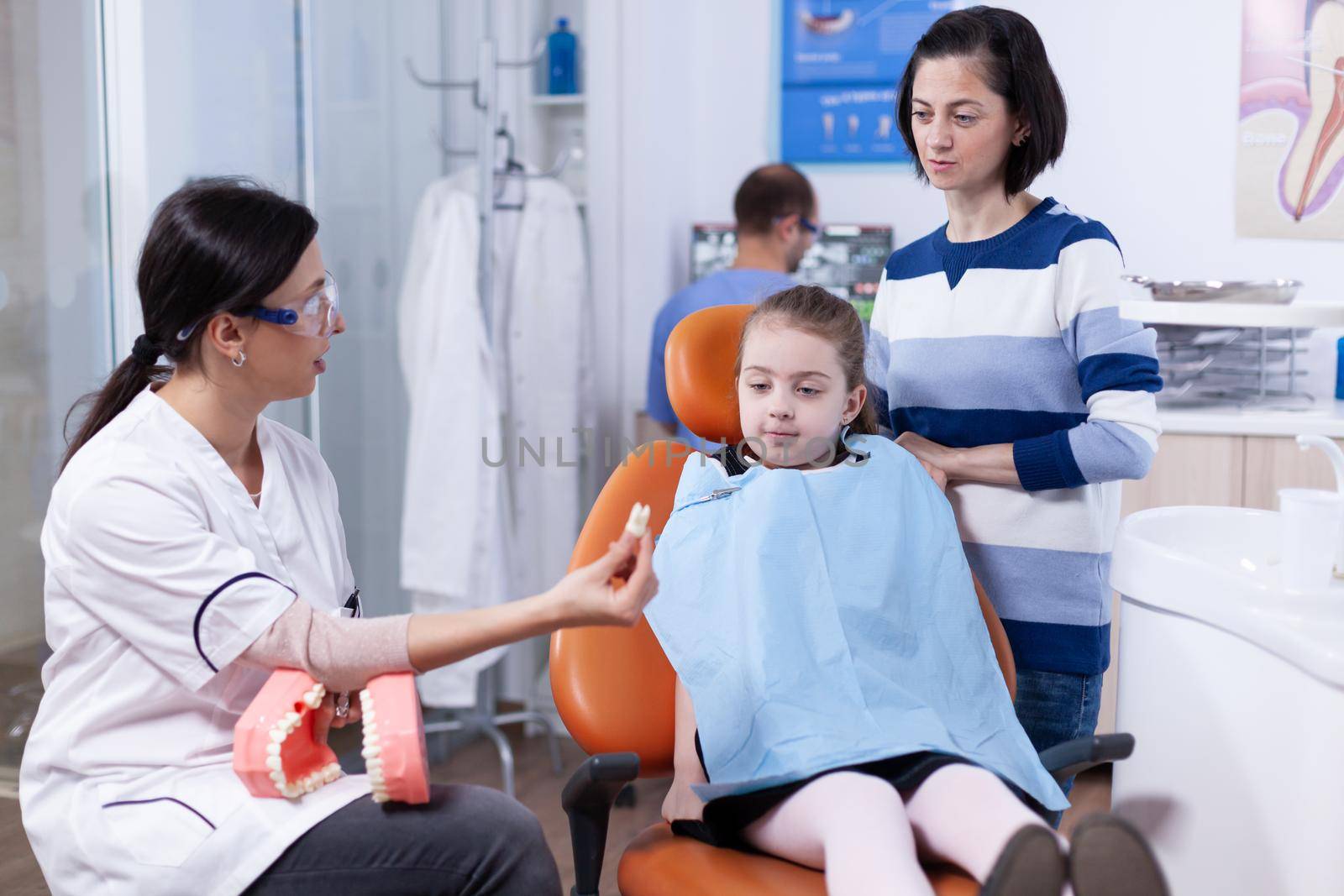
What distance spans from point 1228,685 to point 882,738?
14.6 inches

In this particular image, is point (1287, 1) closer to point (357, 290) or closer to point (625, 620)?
point (357, 290)

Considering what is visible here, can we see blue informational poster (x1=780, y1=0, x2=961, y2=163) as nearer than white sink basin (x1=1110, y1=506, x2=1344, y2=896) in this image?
No

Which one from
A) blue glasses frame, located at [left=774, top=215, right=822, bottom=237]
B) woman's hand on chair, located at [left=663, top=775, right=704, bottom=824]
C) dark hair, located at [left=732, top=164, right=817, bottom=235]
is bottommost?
woman's hand on chair, located at [left=663, top=775, right=704, bottom=824]

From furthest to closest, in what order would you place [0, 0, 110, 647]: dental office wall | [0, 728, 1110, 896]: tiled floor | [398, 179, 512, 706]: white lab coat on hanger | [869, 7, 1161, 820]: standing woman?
[398, 179, 512, 706]: white lab coat on hanger
[0, 728, 1110, 896]: tiled floor
[0, 0, 110, 647]: dental office wall
[869, 7, 1161, 820]: standing woman

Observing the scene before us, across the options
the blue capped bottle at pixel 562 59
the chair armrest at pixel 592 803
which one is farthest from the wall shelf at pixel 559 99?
the chair armrest at pixel 592 803

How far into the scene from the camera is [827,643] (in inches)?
55.3

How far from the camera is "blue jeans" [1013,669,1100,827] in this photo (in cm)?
146

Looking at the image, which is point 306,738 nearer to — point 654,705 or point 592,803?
point 592,803

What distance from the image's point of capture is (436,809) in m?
1.16

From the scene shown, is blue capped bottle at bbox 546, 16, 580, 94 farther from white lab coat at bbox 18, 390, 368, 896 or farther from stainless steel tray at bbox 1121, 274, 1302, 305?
white lab coat at bbox 18, 390, 368, 896

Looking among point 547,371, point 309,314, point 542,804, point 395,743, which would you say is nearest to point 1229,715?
point 395,743

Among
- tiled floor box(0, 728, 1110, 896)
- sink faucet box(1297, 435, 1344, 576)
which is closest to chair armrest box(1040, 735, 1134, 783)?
sink faucet box(1297, 435, 1344, 576)

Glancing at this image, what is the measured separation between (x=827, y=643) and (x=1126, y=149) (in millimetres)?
2102

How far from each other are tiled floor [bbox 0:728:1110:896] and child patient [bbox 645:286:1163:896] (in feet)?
3.16
